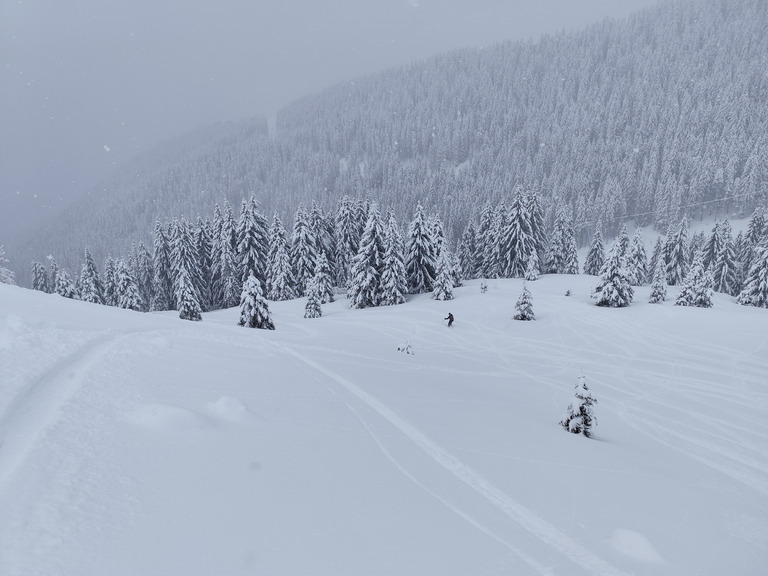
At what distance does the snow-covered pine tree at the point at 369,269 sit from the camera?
135ft

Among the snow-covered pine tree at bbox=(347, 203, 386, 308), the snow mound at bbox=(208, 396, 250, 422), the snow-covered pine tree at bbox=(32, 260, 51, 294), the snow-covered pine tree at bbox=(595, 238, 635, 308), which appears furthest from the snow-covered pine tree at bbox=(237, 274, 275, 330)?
the snow-covered pine tree at bbox=(32, 260, 51, 294)

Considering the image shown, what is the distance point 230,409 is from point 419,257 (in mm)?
38467

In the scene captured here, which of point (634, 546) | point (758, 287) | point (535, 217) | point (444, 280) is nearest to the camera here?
point (634, 546)

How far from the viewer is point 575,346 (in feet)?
78.0

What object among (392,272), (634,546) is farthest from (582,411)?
(392,272)

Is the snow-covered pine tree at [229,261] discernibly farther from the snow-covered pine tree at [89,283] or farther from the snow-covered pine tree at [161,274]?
the snow-covered pine tree at [89,283]

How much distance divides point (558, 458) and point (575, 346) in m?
17.5

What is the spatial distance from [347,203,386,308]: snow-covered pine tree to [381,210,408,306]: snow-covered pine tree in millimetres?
737

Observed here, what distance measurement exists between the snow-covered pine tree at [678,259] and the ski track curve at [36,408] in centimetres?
7178

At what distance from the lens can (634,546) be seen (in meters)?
5.47

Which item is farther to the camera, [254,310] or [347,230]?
[347,230]

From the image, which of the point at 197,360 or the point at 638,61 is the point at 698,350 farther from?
the point at 638,61

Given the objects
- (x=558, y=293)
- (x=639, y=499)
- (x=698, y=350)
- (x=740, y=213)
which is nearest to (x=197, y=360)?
(x=639, y=499)

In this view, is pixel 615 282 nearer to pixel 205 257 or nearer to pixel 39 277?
pixel 205 257
